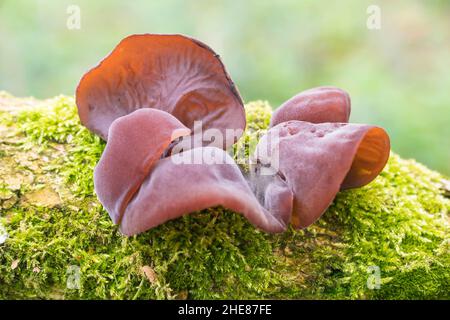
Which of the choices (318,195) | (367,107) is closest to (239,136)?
(318,195)

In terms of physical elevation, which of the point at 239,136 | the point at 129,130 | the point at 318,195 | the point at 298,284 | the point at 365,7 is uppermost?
the point at 365,7

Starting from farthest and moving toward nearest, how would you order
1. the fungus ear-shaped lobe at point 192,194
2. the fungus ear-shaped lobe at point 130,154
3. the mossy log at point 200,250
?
the mossy log at point 200,250
the fungus ear-shaped lobe at point 130,154
the fungus ear-shaped lobe at point 192,194

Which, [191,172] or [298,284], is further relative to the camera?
[298,284]

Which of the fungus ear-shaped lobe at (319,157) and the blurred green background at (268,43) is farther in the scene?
the blurred green background at (268,43)

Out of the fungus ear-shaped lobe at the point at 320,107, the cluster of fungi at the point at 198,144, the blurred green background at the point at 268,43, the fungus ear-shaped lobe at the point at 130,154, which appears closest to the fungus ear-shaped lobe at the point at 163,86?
the cluster of fungi at the point at 198,144

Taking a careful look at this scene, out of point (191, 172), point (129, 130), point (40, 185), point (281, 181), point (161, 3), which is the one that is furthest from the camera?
point (161, 3)

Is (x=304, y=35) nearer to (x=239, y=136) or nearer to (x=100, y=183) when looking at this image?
(x=239, y=136)

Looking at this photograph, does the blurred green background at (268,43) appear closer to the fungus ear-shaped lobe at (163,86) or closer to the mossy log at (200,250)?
the fungus ear-shaped lobe at (163,86)
